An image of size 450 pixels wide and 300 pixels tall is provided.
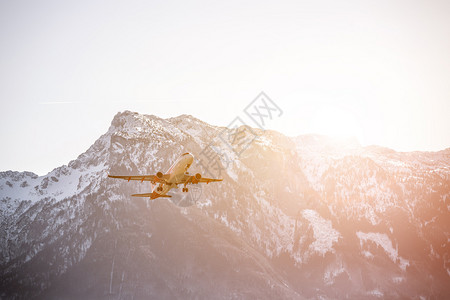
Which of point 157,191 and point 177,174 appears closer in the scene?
point 177,174

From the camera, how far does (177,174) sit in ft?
322

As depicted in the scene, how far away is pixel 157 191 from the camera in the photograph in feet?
371

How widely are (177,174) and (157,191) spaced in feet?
59.0
